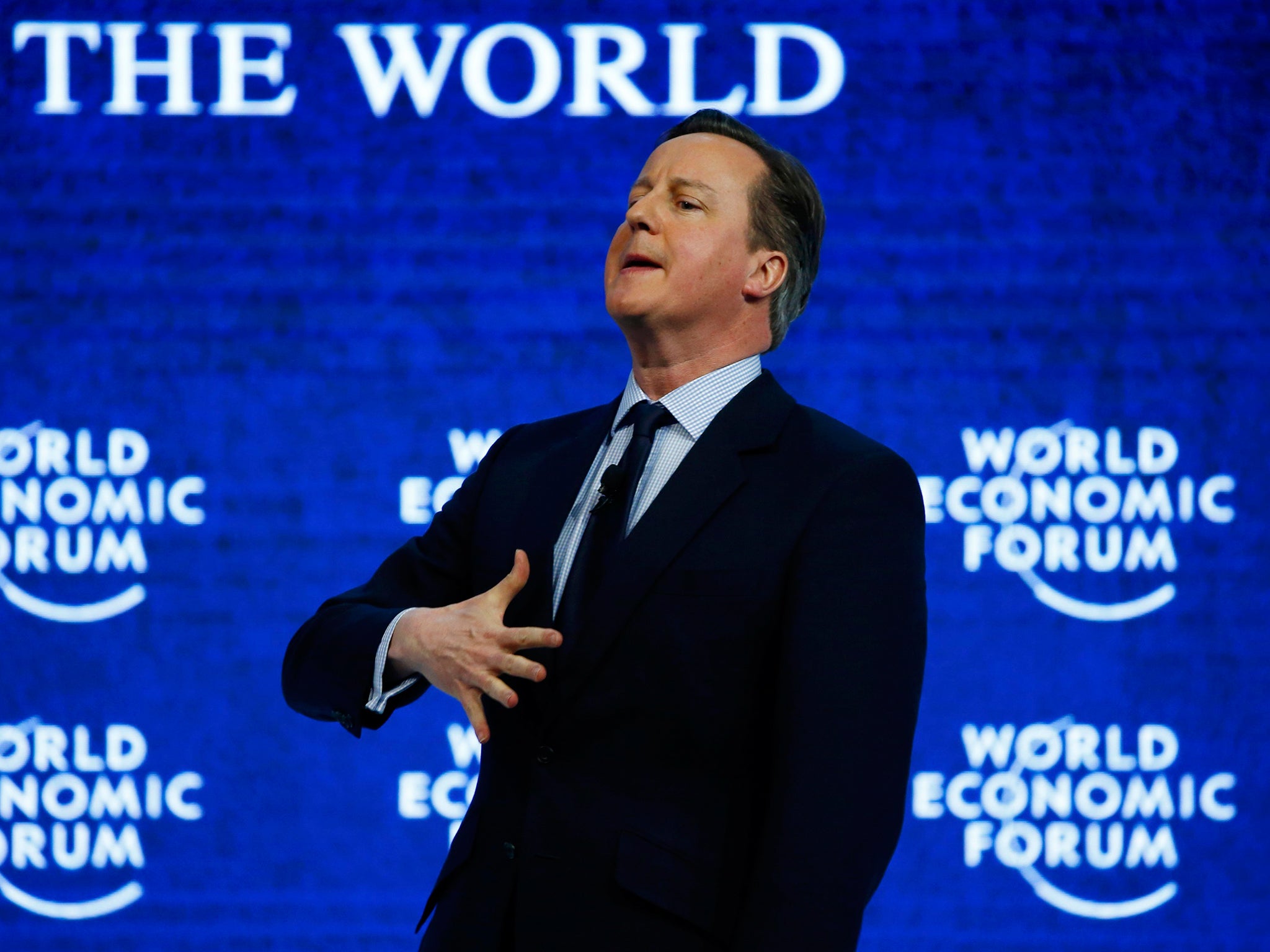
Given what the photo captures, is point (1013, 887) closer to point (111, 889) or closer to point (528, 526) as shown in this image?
point (528, 526)

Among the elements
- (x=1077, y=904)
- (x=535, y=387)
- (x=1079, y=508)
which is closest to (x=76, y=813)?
(x=535, y=387)

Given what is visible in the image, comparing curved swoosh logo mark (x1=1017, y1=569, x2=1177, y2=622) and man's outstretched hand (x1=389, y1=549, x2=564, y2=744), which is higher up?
curved swoosh logo mark (x1=1017, y1=569, x2=1177, y2=622)

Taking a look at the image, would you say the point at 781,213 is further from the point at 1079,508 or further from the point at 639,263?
the point at 1079,508

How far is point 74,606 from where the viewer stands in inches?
102

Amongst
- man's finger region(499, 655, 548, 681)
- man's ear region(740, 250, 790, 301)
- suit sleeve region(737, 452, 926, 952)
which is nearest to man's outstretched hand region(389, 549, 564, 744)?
man's finger region(499, 655, 548, 681)

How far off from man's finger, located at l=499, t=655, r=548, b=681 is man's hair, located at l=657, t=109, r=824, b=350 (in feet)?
1.88

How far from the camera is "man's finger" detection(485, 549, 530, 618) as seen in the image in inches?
46.3

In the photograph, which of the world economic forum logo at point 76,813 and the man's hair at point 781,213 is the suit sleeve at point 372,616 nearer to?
the man's hair at point 781,213

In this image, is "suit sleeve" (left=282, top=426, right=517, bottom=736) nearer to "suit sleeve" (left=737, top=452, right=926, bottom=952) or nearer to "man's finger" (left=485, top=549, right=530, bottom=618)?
"man's finger" (left=485, top=549, right=530, bottom=618)

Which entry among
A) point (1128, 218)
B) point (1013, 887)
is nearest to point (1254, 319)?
point (1128, 218)

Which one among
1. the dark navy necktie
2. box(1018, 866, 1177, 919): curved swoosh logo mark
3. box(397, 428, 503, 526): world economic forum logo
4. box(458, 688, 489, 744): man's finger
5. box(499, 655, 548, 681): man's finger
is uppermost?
box(397, 428, 503, 526): world economic forum logo

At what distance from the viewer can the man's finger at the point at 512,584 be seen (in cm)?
118

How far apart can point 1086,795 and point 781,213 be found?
1.65m

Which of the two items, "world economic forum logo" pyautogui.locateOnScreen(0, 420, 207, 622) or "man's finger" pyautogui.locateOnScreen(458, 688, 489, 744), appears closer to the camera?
"man's finger" pyautogui.locateOnScreen(458, 688, 489, 744)
